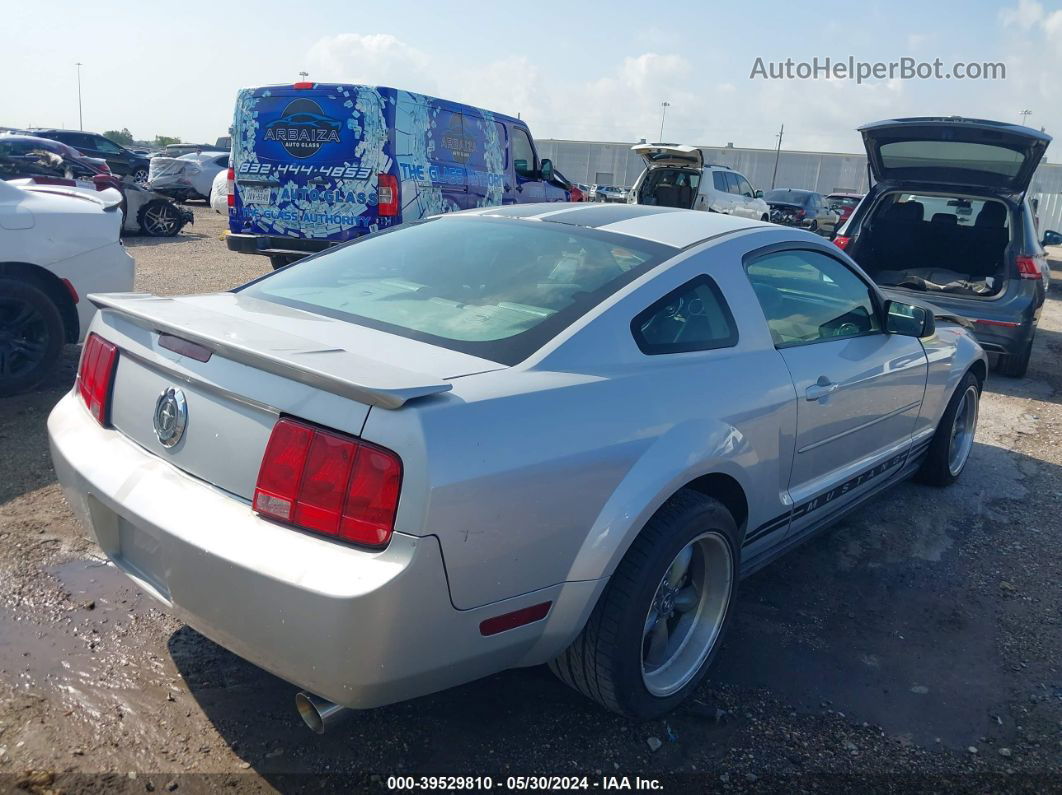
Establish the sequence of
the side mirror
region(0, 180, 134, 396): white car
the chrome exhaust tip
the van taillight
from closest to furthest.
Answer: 1. the chrome exhaust tip
2. the side mirror
3. region(0, 180, 134, 396): white car
4. the van taillight

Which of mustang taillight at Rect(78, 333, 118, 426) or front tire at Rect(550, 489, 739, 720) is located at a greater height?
mustang taillight at Rect(78, 333, 118, 426)

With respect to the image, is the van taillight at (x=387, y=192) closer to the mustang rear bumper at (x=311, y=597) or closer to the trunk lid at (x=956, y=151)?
the trunk lid at (x=956, y=151)

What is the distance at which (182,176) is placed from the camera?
20609 mm

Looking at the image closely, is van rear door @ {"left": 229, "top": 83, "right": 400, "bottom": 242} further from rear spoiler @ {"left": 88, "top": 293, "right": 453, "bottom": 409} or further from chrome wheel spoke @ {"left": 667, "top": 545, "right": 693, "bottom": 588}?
chrome wheel spoke @ {"left": 667, "top": 545, "right": 693, "bottom": 588}

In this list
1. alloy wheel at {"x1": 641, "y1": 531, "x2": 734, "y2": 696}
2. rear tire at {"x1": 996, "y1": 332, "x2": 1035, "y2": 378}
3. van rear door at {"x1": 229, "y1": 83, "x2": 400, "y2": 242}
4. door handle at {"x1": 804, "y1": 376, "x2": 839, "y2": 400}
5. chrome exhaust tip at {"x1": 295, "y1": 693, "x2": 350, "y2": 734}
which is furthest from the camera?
van rear door at {"x1": 229, "y1": 83, "x2": 400, "y2": 242}

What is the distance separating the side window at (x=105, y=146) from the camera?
24356 millimetres

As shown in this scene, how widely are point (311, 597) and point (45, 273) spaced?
4.34 metres

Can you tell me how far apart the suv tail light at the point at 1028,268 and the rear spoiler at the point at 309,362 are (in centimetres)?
710

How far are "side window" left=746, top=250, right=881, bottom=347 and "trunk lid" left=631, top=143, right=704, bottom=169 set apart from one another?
1268 centimetres

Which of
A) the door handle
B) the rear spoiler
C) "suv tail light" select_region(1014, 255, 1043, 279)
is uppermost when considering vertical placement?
the rear spoiler

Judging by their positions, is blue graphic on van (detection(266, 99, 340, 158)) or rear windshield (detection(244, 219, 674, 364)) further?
blue graphic on van (detection(266, 99, 340, 158))

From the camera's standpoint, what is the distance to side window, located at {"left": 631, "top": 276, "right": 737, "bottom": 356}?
8.47ft

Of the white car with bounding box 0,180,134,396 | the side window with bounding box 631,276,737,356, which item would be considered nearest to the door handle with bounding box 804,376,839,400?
the side window with bounding box 631,276,737,356

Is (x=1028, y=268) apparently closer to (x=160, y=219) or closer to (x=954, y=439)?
(x=954, y=439)
